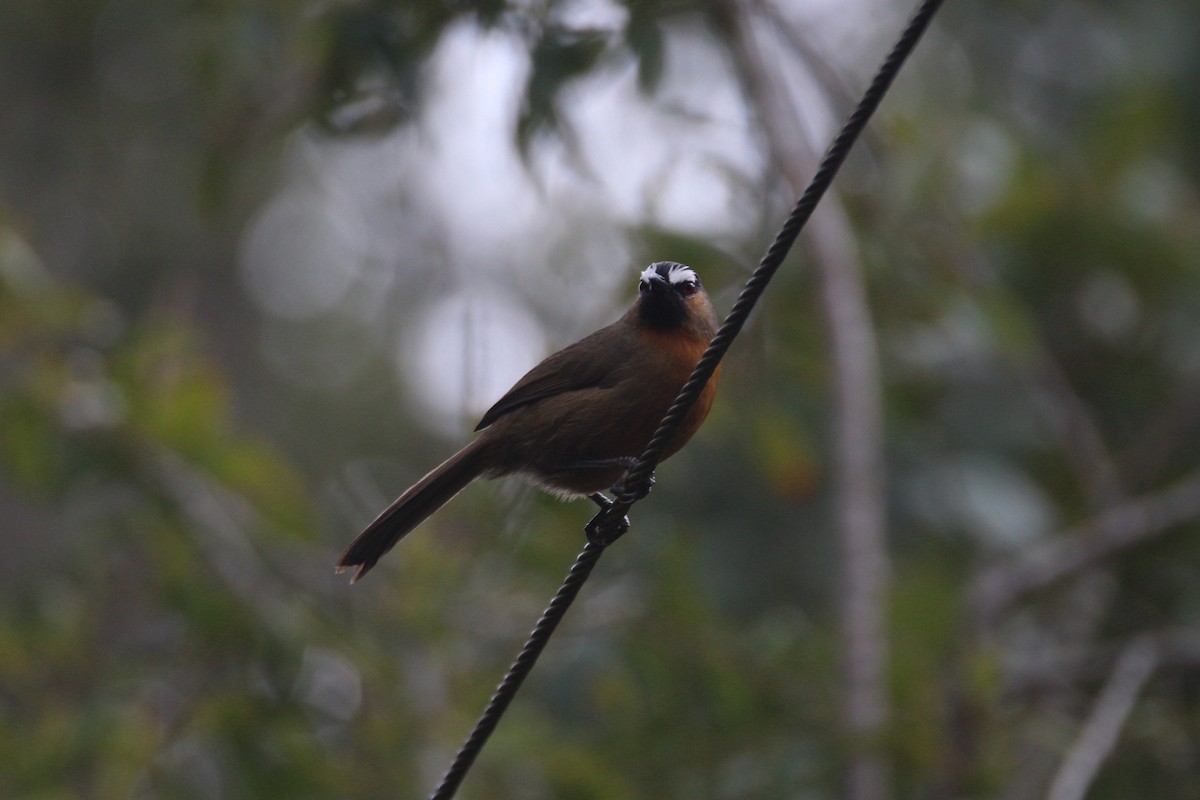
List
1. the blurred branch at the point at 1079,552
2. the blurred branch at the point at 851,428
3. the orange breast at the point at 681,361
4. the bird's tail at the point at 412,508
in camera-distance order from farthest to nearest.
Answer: the blurred branch at the point at 1079,552
the blurred branch at the point at 851,428
the bird's tail at the point at 412,508
the orange breast at the point at 681,361

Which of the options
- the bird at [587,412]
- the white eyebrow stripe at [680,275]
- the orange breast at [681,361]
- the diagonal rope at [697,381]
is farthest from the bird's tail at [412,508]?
the diagonal rope at [697,381]

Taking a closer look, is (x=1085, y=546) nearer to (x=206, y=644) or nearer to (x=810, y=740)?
Answer: (x=810, y=740)

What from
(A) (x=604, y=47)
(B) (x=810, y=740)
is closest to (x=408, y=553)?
(B) (x=810, y=740)

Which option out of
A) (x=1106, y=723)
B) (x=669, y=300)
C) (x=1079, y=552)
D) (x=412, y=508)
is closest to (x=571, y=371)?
(x=669, y=300)

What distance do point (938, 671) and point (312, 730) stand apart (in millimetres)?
3348

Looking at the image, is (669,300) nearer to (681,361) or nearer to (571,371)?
(681,361)

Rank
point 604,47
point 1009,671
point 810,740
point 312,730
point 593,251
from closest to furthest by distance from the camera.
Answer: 1. point 604,47
2. point 810,740
3. point 312,730
4. point 1009,671
5. point 593,251

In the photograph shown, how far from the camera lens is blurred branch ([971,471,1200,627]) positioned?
8.32 metres

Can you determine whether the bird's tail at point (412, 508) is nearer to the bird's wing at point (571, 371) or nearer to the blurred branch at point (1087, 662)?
the bird's wing at point (571, 371)

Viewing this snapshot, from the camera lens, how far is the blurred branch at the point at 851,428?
6.83 m

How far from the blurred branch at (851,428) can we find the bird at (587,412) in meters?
2.40

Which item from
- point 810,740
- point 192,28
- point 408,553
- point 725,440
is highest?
point 192,28

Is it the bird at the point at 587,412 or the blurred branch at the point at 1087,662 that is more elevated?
the bird at the point at 587,412

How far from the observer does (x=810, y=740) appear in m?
6.75
